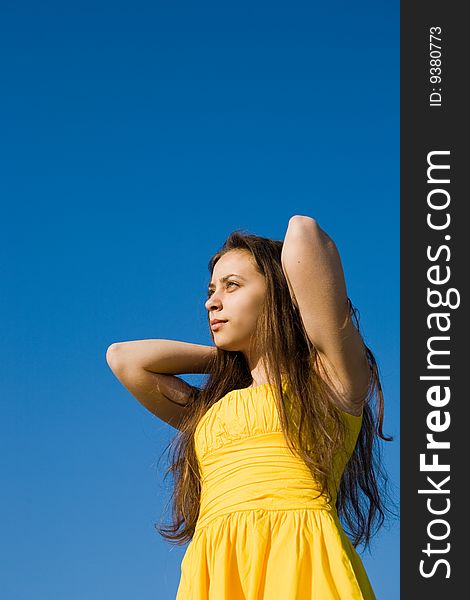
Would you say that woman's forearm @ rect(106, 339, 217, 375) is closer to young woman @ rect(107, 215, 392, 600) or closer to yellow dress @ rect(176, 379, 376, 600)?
young woman @ rect(107, 215, 392, 600)

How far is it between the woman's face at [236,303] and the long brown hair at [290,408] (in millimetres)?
34

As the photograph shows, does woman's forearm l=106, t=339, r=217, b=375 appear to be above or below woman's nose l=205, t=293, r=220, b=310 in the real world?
below

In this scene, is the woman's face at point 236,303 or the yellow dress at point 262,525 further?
the woman's face at point 236,303

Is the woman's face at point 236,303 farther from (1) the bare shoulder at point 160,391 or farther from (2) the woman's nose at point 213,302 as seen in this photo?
(1) the bare shoulder at point 160,391

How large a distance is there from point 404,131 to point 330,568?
7.47 ft

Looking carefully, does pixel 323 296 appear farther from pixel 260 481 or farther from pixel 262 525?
Answer: pixel 262 525

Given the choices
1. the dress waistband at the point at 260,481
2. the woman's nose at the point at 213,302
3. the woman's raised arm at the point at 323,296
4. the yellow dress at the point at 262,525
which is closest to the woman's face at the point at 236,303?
the woman's nose at the point at 213,302

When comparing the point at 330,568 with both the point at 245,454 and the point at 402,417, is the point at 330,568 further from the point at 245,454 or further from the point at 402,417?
the point at 402,417

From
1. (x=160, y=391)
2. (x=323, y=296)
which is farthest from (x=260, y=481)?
(x=160, y=391)

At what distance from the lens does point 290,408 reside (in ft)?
13.4

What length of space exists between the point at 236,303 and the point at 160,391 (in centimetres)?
66

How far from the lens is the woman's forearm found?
471 cm

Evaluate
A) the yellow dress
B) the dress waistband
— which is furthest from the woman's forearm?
the dress waistband

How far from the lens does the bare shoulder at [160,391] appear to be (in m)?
4.72
